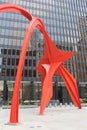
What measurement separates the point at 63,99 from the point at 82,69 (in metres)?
9.68

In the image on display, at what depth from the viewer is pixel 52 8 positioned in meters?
67.1

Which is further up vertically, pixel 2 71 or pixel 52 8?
pixel 52 8

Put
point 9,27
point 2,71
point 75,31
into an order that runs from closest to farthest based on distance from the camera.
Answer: point 2,71
point 9,27
point 75,31

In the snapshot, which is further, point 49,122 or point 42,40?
point 42,40

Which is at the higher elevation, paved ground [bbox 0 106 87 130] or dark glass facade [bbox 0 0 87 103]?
dark glass facade [bbox 0 0 87 103]

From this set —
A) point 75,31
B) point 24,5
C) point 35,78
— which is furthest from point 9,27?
point 75,31

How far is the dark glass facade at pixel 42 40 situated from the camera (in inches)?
2216

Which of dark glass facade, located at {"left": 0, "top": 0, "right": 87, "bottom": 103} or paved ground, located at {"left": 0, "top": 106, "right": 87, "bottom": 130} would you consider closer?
paved ground, located at {"left": 0, "top": 106, "right": 87, "bottom": 130}

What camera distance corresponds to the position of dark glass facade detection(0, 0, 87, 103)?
56.3 meters

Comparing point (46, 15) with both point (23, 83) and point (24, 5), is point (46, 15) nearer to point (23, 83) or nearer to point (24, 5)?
point (24, 5)

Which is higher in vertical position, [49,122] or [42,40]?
[42,40]

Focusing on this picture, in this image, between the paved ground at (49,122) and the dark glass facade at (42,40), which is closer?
the paved ground at (49,122)

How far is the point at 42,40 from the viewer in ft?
203

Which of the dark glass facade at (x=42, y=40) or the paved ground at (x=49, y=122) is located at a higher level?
the dark glass facade at (x=42, y=40)
